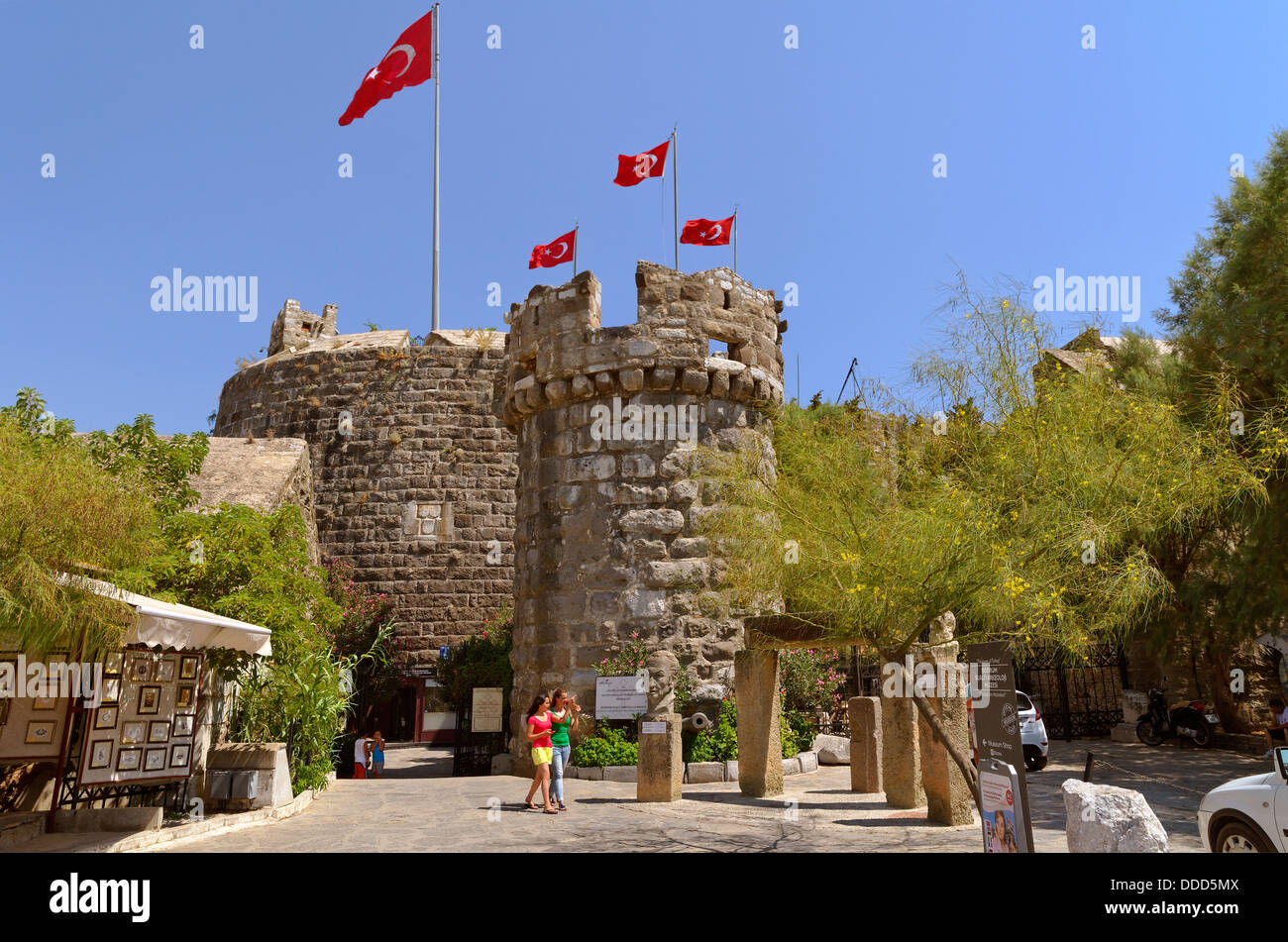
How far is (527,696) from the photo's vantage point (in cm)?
1366

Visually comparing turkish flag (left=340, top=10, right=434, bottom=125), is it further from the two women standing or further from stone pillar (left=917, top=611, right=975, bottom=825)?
stone pillar (left=917, top=611, right=975, bottom=825)

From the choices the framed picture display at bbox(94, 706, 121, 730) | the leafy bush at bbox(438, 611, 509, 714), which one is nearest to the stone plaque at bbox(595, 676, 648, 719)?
the leafy bush at bbox(438, 611, 509, 714)

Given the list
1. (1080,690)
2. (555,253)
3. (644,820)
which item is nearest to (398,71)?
(555,253)

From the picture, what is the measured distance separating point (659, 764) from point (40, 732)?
596 centimetres

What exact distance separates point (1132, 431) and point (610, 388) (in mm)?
6758

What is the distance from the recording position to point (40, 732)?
797 centimetres

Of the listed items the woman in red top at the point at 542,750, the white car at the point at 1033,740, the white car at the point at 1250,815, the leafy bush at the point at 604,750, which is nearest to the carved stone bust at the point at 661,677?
the leafy bush at the point at 604,750

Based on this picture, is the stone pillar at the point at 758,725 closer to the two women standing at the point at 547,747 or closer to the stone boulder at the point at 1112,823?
the two women standing at the point at 547,747

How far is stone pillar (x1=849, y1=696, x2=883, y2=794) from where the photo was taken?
11422 millimetres

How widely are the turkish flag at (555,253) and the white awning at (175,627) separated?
567 inches

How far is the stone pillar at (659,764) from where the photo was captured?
10.4 metres
